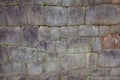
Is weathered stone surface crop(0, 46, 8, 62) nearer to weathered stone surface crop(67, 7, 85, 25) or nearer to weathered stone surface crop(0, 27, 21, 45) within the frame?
weathered stone surface crop(0, 27, 21, 45)

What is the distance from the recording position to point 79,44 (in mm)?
3320

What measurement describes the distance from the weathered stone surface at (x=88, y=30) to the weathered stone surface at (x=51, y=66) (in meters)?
0.68

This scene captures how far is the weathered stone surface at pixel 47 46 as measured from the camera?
10.8 ft

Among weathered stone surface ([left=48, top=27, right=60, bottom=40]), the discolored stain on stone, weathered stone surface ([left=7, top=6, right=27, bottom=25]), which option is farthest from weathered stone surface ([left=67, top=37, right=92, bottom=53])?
weathered stone surface ([left=7, top=6, right=27, bottom=25])

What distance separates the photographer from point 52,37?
327 centimetres

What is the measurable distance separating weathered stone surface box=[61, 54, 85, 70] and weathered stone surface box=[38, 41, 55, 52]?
25cm

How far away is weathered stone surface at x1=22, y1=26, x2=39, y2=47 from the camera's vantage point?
126 inches

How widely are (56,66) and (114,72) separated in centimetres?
104

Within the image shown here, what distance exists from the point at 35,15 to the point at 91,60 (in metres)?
1.22

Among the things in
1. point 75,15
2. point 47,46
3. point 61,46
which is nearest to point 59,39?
point 61,46

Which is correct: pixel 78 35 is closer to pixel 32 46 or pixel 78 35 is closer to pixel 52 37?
pixel 52 37

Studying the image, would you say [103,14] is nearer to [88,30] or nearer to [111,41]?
[88,30]

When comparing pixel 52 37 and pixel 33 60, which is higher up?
pixel 52 37

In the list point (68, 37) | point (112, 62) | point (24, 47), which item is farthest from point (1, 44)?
point (112, 62)
